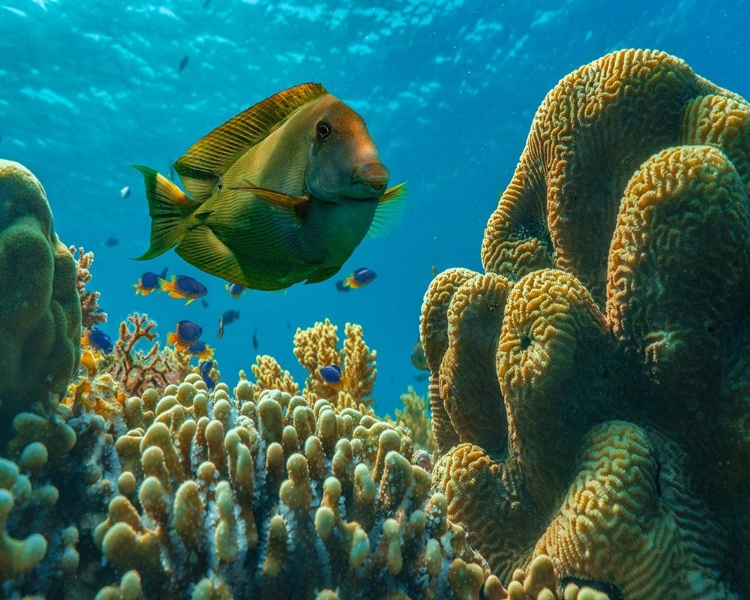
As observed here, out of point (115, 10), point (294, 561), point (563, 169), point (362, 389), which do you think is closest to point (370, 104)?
point (115, 10)

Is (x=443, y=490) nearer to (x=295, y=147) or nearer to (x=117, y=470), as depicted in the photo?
(x=117, y=470)

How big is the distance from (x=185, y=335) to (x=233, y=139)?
6.64 meters

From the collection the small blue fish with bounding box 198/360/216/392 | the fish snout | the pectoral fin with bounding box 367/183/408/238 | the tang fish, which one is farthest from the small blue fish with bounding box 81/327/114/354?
the fish snout

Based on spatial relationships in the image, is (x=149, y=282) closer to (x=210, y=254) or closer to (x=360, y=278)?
(x=360, y=278)

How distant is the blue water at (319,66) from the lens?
23484 millimetres

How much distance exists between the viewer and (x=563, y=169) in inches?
128

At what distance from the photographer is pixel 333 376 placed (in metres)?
6.10

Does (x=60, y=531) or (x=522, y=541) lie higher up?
(x=60, y=531)

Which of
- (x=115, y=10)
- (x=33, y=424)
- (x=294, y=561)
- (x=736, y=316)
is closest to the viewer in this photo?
(x=294, y=561)

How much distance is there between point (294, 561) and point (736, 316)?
2407 mm

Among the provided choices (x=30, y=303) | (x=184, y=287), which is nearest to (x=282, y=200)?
(x=30, y=303)

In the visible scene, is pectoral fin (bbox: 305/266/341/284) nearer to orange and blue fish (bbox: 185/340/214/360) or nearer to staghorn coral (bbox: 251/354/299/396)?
staghorn coral (bbox: 251/354/299/396)

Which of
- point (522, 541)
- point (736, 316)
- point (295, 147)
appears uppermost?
point (295, 147)

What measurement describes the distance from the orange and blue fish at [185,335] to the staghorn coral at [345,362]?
1.78 m
